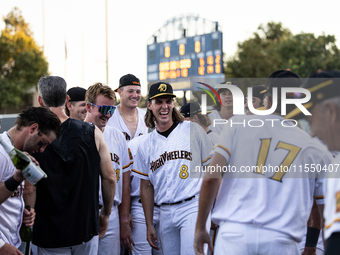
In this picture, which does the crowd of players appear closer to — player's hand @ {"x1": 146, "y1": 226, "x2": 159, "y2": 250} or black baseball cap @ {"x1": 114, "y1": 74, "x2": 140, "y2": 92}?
player's hand @ {"x1": 146, "y1": 226, "x2": 159, "y2": 250}

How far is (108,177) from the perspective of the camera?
3.99 meters

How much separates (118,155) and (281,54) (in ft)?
123

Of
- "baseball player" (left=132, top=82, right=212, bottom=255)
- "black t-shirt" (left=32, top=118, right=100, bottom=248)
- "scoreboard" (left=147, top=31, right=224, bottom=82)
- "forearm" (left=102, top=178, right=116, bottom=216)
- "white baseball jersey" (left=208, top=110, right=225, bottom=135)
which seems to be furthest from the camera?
"scoreboard" (left=147, top=31, right=224, bottom=82)

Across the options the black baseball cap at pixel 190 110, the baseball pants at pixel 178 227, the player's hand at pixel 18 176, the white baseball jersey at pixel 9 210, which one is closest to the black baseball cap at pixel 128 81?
the black baseball cap at pixel 190 110

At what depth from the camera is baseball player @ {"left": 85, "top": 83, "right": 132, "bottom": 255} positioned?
458 centimetres

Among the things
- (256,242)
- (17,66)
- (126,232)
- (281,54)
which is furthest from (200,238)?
(281,54)

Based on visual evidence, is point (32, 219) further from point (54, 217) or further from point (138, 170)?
point (138, 170)

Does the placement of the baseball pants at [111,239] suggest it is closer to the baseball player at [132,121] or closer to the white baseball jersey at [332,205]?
the baseball player at [132,121]

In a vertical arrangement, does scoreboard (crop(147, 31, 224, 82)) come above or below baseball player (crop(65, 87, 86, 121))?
above

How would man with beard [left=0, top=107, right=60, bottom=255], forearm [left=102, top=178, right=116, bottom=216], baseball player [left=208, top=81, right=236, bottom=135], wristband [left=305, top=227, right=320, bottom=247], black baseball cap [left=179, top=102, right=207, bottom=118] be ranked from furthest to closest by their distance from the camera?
baseball player [left=208, top=81, right=236, bottom=135]
black baseball cap [left=179, top=102, right=207, bottom=118]
forearm [left=102, top=178, right=116, bottom=216]
wristband [left=305, top=227, right=320, bottom=247]
man with beard [left=0, top=107, right=60, bottom=255]

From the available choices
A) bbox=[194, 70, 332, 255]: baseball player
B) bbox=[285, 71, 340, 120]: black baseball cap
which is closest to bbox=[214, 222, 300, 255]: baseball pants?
bbox=[194, 70, 332, 255]: baseball player

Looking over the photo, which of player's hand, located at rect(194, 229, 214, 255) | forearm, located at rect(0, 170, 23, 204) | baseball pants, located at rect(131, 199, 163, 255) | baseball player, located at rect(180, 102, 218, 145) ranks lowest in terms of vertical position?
baseball pants, located at rect(131, 199, 163, 255)

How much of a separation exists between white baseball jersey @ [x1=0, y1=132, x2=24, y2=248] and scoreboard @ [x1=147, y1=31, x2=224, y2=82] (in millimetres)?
17779

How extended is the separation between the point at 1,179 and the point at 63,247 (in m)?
1.01
